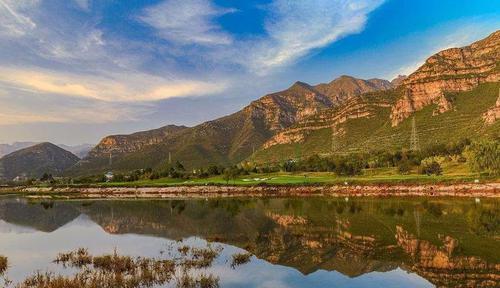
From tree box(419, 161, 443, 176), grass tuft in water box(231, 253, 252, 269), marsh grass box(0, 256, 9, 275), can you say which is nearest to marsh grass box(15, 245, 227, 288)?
grass tuft in water box(231, 253, 252, 269)

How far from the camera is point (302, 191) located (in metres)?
110

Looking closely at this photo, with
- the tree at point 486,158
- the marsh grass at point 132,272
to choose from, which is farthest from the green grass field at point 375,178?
the marsh grass at point 132,272

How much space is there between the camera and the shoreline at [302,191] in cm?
8944

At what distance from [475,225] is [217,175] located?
12199 cm

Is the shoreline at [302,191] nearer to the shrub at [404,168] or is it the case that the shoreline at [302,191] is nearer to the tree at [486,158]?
the tree at [486,158]

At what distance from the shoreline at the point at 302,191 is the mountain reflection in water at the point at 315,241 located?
2871 cm

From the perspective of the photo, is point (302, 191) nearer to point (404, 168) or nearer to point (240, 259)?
point (404, 168)

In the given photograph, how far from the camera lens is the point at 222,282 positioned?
24094mm

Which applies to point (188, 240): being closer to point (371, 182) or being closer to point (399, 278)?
point (399, 278)

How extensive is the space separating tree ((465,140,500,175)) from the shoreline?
5341 millimetres

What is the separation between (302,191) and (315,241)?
72.5 metres

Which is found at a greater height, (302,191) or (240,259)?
(240,259)

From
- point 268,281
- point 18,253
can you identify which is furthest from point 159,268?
point 18,253

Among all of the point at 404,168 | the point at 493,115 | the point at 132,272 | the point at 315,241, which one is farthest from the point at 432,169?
the point at 493,115
